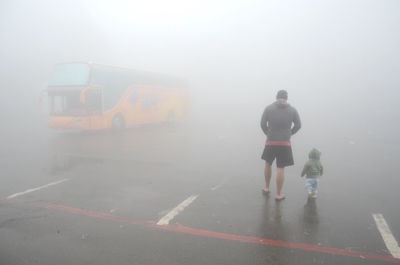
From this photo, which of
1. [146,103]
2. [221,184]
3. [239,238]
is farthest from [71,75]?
[239,238]

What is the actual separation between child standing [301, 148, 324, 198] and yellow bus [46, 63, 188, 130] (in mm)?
10741

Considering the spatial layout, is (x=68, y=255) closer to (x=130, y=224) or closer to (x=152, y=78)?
(x=130, y=224)

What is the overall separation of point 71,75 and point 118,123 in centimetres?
314

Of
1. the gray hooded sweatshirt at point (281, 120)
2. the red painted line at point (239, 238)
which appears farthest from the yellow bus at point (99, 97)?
the gray hooded sweatshirt at point (281, 120)

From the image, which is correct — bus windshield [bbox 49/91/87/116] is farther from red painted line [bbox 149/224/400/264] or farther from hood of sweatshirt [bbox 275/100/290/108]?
red painted line [bbox 149/224/400/264]

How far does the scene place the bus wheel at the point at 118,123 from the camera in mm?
17087

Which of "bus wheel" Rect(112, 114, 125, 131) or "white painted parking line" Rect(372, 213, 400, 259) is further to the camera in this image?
"bus wheel" Rect(112, 114, 125, 131)

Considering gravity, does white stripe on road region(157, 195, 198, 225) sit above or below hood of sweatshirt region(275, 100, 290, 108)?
below

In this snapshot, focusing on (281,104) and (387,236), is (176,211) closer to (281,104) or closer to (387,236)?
(281,104)

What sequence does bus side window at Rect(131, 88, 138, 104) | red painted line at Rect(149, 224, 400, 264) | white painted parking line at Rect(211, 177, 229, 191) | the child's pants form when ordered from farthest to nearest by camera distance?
bus side window at Rect(131, 88, 138, 104)
white painted parking line at Rect(211, 177, 229, 191)
the child's pants
red painted line at Rect(149, 224, 400, 264)

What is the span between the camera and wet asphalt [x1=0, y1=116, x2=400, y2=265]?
4.09m

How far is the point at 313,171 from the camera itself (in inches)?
239

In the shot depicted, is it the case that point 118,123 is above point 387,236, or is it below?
above

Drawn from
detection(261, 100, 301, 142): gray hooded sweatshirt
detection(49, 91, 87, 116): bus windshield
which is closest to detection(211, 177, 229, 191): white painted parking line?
detection(261, 100, 301, 142): gray hooded sweatshirt
